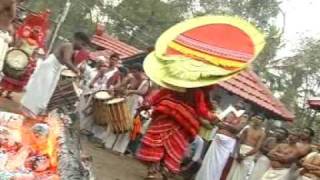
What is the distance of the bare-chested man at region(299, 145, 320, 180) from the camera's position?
6.88 meters

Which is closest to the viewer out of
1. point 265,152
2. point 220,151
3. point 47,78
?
Result: point 47,78

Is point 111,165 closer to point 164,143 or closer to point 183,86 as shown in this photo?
point 164,143

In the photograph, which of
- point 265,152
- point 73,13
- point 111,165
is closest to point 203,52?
point 265,152

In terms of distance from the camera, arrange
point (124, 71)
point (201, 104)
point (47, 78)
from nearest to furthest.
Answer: point (201, 104)
point (47, 78)
point (124, 71)

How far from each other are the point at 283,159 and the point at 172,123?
4.58ft

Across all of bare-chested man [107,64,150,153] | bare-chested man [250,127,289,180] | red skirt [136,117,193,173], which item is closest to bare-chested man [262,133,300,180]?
bare-chested man [250,127,289,180]

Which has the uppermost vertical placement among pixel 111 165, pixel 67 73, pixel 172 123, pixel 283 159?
pixel 67 73

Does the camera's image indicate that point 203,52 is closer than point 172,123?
No

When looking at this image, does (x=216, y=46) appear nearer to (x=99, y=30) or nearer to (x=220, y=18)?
(x=220, y=18)

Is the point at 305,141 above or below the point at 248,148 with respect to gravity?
above

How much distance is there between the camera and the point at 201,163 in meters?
9.90

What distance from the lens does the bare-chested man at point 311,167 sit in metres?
6.88

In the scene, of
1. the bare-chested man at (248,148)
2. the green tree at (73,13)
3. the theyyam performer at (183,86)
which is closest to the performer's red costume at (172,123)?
the theyyam performer at (183,86)

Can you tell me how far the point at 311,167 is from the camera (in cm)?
693
